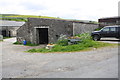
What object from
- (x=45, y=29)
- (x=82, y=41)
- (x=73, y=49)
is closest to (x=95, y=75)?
(x=73, y=49)

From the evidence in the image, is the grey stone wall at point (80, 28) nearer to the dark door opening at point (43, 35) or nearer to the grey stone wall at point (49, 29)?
the grey stone wall at point (49, 29)

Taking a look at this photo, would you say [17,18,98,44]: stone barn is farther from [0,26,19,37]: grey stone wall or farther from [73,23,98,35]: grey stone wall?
[0,26,19,37]: grey stone wall

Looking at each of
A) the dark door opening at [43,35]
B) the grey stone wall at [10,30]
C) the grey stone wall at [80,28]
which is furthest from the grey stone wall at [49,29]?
the grey stone wall at [10,30]

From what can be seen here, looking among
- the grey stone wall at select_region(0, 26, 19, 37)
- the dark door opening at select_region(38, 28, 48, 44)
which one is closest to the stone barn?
the dark door opening at select_region(38, 28, 48, 44)

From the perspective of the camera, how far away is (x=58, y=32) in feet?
68.8

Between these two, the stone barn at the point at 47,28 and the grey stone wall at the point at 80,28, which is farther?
the grey stone wall at the point at 80,28

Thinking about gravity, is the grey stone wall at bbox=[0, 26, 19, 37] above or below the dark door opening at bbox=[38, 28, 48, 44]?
above

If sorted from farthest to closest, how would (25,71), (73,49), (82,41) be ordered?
1. (82,41)
2. (73,49)
3. (25,71)

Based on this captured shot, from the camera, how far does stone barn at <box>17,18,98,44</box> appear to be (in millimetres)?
20859

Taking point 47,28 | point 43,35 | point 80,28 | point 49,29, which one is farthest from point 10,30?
point 80,28

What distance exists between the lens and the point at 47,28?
73.3 ft

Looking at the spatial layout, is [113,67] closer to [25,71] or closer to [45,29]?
[25,71]

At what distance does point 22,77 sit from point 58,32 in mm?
14519

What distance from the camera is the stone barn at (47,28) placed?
20859mm
